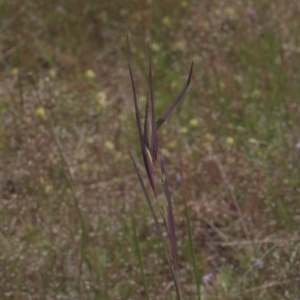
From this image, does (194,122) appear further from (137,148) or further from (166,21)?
(166,21)

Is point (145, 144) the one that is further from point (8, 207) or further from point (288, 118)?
point (288, 118)

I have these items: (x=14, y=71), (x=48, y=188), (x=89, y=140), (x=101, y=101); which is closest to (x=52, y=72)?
(x=14, y=71)

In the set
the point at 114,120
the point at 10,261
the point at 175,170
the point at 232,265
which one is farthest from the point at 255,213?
the point at 114,120

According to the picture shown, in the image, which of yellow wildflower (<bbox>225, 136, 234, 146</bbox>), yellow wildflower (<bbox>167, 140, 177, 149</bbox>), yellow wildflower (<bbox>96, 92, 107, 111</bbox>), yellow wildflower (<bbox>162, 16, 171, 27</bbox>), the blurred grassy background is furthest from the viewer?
yellow wildflower (<bbox>162, 16, 171, 27</bbox>)

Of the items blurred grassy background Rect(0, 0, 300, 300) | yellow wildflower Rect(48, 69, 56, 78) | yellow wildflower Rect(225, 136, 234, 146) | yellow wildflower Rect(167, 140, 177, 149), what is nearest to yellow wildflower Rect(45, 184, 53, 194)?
blurred grassy background Rect(0, 0, 300, 300)

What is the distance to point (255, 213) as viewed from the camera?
2221 millimetres

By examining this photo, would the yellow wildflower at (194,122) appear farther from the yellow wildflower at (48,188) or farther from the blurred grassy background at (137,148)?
the yellow wildflower at (48,188)

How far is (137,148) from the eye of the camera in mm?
2926

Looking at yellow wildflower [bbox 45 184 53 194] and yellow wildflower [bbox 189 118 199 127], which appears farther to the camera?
yellow wildflower [bbox 189 118 199 127]

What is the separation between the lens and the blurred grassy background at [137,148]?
1990mm

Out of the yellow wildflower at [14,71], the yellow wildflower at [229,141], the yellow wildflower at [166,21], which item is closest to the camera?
the yellow wildflower at [229,141]

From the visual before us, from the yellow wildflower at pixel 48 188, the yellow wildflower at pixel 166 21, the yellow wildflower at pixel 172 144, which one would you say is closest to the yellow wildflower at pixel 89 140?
the yellow wildflower at pixel 172 144

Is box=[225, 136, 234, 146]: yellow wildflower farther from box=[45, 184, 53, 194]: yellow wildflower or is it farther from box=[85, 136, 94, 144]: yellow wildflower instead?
box=[45, 184, 53, 194]: yellow wildflower

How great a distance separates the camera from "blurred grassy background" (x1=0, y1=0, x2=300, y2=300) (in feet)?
6.53
